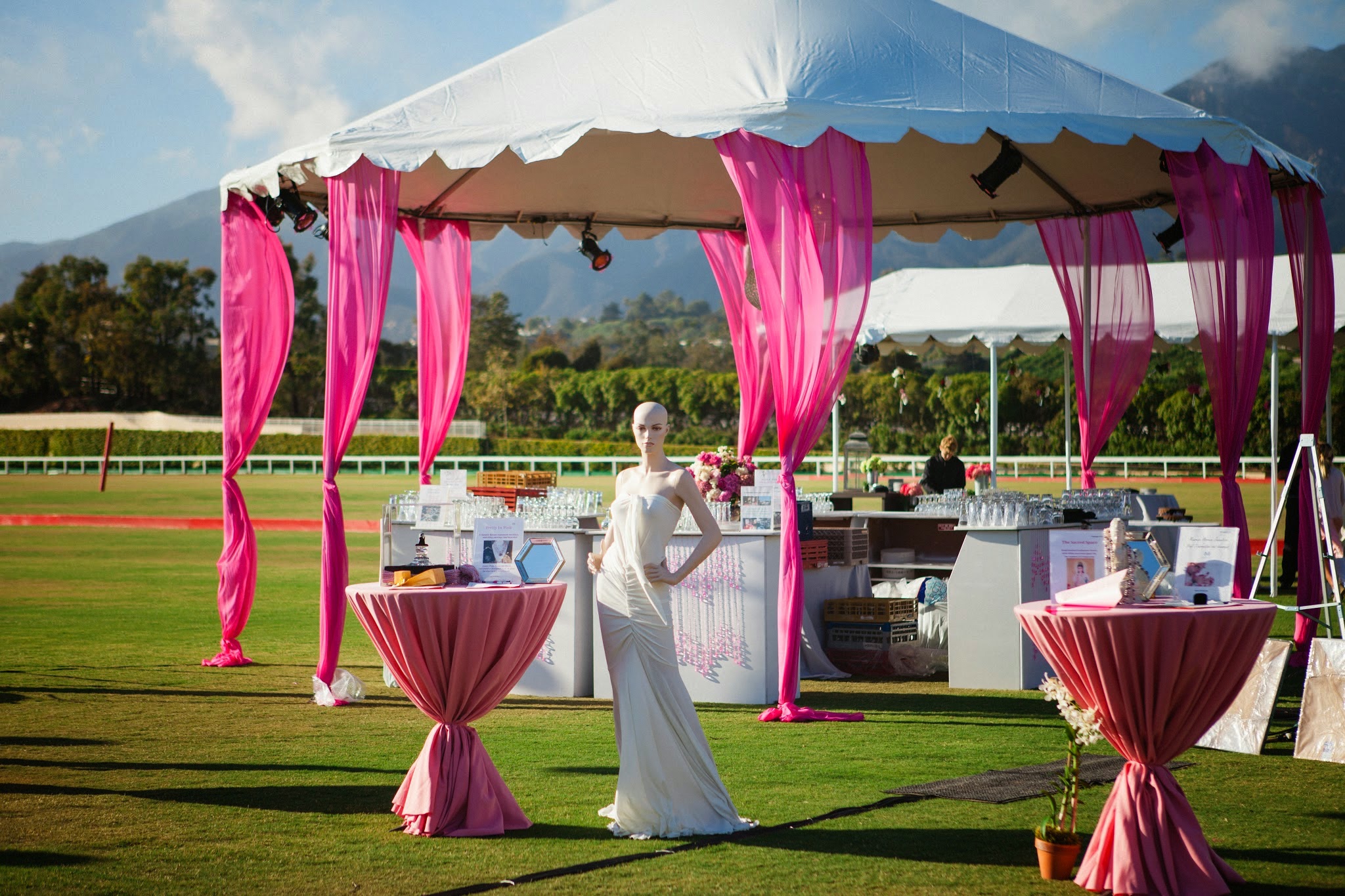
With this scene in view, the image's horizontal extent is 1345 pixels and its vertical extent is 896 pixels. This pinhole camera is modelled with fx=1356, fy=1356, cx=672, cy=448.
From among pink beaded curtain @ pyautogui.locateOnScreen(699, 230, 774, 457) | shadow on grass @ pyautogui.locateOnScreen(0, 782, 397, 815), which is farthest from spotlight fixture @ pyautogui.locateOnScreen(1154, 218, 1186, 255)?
shadow on grass @ pyautogui.locateOnScreen(0, 782, 397, 815)

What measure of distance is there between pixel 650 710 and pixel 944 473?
25.5 ft

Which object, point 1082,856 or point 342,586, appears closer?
point 1082,856

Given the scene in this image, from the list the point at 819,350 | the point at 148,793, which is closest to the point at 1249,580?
the point at 819,350

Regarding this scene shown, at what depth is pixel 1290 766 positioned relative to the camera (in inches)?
272

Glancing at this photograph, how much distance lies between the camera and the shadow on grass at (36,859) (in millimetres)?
5156

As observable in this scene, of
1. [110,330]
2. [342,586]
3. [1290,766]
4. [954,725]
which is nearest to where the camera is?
[1290,766]

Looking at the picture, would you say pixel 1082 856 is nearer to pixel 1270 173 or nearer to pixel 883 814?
pixel 883 814

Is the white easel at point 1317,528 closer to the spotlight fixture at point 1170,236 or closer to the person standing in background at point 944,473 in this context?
the spotlight fixture at point 1170,236

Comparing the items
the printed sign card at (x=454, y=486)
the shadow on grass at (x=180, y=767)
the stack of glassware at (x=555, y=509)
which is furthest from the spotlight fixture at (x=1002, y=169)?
the shadow on grass at (x=180, y=767)

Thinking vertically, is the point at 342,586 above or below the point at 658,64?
below

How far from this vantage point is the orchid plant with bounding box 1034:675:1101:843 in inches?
187

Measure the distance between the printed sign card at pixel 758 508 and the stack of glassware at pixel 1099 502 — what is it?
2.97m

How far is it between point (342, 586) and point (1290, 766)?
5715 millimetres

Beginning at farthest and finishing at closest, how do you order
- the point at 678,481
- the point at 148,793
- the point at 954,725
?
the point at 954,725
the point at 148,793
the point at 678,481
